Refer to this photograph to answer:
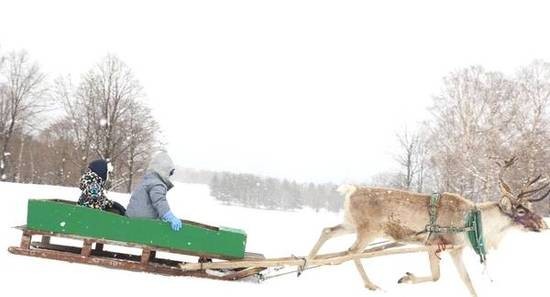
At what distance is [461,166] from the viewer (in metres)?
31.2

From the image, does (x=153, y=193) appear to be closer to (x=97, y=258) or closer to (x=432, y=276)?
(x=97, y=258)

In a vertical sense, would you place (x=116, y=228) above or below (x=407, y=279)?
above

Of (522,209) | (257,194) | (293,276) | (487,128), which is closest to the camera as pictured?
(522,209)

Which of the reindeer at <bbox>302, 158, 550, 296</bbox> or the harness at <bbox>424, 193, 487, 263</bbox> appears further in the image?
the reindeer at <bbox>302, 158, 550, 296</bbox>

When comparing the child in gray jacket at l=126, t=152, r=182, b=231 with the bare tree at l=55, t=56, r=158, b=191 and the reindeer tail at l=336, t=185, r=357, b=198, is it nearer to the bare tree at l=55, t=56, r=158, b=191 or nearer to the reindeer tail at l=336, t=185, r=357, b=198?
the reindeer tail at l=336, t=185, r=357, b=198

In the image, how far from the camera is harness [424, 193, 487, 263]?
713 cm

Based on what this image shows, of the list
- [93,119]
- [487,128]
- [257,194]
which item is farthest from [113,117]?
[257,194]

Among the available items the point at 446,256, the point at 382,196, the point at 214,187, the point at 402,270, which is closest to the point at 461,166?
the point at 446,256

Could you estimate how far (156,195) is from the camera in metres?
6.39

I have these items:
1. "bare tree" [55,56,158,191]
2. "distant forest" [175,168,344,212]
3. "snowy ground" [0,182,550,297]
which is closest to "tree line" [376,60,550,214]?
"snowy ground" [0,182,550,297]

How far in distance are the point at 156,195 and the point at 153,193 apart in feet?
0.18

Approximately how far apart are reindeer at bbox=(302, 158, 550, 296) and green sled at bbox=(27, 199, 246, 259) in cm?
181

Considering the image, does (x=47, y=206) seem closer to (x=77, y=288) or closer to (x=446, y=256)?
(x=77, y=288)

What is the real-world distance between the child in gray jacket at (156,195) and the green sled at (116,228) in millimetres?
141
